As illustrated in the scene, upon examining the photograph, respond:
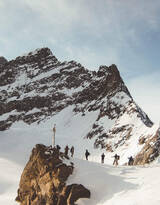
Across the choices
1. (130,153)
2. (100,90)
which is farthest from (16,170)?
(100,90)

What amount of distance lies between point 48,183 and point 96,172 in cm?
369

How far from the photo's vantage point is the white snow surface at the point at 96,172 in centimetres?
1247

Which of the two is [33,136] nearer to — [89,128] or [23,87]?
[89,128]

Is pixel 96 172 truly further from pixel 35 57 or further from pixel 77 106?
pixel 35 57

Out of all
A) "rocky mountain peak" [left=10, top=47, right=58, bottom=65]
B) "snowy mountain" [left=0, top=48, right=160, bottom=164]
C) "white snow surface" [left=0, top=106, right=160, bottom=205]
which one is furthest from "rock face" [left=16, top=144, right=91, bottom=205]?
"rocky mountain peak" [left=10, top=47, right=58, bottom=65]

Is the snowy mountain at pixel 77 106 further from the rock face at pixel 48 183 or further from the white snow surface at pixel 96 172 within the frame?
the rock face at pixel 48 183

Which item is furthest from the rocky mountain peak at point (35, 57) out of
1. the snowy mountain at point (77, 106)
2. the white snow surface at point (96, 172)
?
the white snow surface at point (96, 172)

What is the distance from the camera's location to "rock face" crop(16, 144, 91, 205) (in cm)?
1405

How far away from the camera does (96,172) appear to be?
16781 mm

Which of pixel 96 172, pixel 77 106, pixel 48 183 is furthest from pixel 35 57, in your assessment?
pixel 96 172

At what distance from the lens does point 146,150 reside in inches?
1096

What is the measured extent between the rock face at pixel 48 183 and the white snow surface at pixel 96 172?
63 centimetres

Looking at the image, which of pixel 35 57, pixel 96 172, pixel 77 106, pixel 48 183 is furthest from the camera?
pixel 35 57

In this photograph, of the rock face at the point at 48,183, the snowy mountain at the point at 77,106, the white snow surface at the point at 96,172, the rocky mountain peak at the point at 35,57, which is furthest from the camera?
the rocky mountain peak at the point at 35,57
